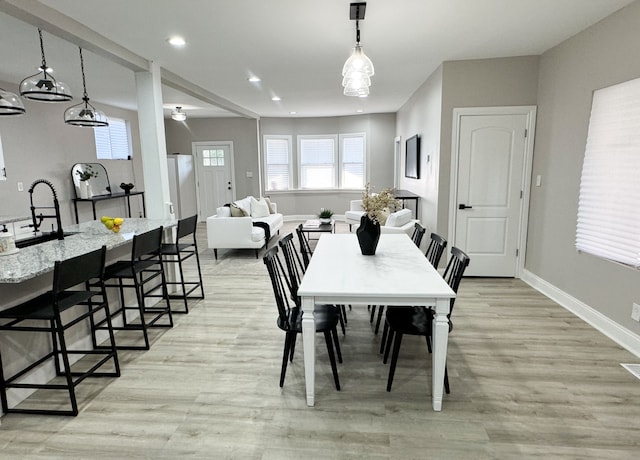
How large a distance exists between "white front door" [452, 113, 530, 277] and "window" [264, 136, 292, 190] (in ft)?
18.8

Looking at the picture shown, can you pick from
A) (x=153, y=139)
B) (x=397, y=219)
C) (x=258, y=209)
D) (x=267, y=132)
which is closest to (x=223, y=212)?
(x=258, y=209)

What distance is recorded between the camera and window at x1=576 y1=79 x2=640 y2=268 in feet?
8.95

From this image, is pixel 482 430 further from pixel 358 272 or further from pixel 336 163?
pixel 336 163

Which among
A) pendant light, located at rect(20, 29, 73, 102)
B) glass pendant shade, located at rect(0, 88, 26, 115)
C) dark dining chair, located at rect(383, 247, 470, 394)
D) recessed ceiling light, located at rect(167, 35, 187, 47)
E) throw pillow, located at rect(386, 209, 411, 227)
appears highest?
recessed ceiling light, located at rect(167, 35, 187, 47)

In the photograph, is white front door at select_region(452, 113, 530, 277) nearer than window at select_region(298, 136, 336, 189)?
Yes

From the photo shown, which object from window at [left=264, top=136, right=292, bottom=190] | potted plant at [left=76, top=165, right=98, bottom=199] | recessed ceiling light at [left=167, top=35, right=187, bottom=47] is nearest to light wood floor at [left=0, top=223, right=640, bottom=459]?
recessed ceiling light at [left=167, top=35, right=187, bottom=47]

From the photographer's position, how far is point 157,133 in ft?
13.0

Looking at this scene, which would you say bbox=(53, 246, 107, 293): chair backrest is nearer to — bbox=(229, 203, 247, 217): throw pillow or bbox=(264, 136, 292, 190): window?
bbox=(229, 203, 247, 217): throw pillow

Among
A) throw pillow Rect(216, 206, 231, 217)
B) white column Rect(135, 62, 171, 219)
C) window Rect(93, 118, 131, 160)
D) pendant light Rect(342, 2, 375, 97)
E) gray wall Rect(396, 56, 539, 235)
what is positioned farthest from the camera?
window Rect(93, 118, 131, 160)

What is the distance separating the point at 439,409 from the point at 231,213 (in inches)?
180

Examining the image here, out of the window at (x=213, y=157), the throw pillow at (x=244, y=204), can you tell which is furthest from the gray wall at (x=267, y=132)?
the throw pillow at (x=244, y=204)

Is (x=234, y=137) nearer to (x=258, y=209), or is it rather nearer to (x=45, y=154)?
(x=258, y=209)

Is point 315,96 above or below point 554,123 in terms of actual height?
above

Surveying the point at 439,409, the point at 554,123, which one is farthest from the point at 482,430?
the point at 554,123
